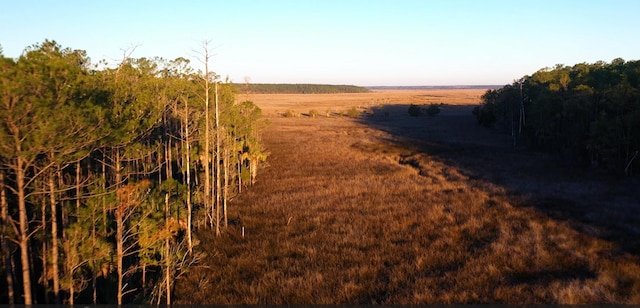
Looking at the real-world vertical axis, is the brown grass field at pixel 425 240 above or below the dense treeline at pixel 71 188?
below

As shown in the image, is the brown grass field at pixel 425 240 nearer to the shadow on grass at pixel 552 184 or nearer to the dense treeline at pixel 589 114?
the shadow on grass at pixel 552 184

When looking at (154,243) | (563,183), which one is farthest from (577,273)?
(563,183)

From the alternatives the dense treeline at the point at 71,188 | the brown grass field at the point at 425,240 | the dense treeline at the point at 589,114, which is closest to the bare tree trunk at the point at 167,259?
the dense treeline at the point at 71,188

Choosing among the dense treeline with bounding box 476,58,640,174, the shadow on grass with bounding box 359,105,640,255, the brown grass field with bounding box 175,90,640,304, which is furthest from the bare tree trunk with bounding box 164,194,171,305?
the dense treeline with bounding box 476,58,640,174

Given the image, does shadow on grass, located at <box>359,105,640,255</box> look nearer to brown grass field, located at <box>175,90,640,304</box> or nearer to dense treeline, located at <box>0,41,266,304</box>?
brown grass field, located at <box>175,90,640,304</box>

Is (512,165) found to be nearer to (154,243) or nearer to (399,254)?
(399,254)
